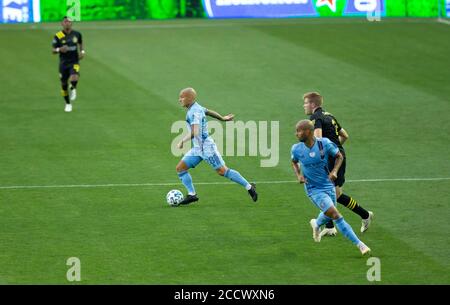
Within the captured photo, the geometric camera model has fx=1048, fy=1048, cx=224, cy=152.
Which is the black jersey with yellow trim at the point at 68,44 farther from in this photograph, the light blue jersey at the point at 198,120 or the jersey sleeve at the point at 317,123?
the jersey sleeve at the point at 317,123

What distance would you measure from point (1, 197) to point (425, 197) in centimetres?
763

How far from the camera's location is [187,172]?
18219 mm

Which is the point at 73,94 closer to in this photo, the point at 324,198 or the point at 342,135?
the point at 342,135

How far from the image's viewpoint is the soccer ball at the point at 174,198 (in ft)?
59.8

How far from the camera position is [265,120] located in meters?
26.2

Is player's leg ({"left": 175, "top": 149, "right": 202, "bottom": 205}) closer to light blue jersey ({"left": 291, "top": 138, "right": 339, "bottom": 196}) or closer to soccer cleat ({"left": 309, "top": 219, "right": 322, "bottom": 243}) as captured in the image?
soccer cleat ({"left": 309, "top": 219, "right": 322, "bottom": 243})

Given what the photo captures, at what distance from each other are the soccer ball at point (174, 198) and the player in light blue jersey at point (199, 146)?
0.29ft

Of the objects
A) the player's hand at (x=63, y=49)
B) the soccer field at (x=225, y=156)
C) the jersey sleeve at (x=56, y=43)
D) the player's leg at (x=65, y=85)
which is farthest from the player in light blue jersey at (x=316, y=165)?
the jersey sleeve at (x=56, y=43)

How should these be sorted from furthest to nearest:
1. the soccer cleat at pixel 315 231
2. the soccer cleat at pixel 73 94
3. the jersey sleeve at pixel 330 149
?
the soccer cleat at pixel 73 94, the soccer cleat at pixel 315 231, the jersey sleeve at pixel 330 149

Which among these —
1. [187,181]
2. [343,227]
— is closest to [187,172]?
[187,181]

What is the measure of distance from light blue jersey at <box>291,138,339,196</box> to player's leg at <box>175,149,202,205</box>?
3.38 m

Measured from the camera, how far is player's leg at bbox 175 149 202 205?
18.1 m
